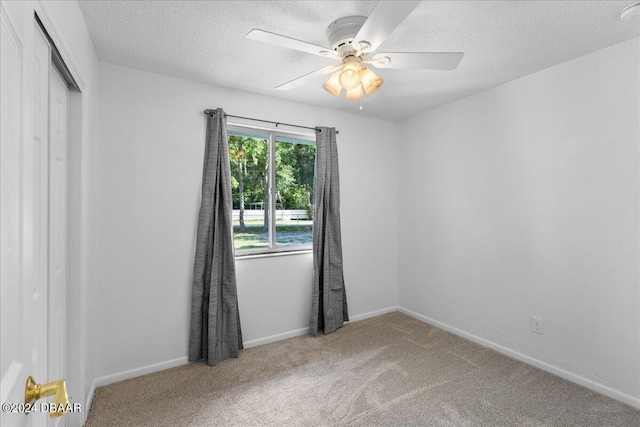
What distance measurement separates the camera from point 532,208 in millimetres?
2615

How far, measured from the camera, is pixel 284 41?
64.6 inches

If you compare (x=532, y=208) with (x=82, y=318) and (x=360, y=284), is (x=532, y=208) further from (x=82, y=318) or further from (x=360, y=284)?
(x=82, y=318)

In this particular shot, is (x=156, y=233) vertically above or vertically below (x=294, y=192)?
below

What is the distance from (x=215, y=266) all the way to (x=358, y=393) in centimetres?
149

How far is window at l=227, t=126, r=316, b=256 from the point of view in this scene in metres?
3.11

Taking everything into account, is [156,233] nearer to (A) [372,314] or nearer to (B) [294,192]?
(B) [294,192]

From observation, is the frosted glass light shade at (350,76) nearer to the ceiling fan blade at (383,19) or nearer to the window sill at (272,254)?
the ceiling fan blade at (383,19)

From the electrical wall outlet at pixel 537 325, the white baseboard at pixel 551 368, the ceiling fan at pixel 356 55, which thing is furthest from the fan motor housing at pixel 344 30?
the white baseboard at pixel 551 368

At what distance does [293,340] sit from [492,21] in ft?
9.86

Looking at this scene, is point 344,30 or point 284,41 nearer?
point 284,41

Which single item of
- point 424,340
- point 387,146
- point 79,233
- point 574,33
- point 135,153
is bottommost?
point 424,340

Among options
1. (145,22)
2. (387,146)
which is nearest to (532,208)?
(387,146)

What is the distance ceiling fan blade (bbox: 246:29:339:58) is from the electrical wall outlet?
257cm

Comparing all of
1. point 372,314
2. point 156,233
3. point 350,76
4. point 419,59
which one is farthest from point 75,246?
point 372,314
